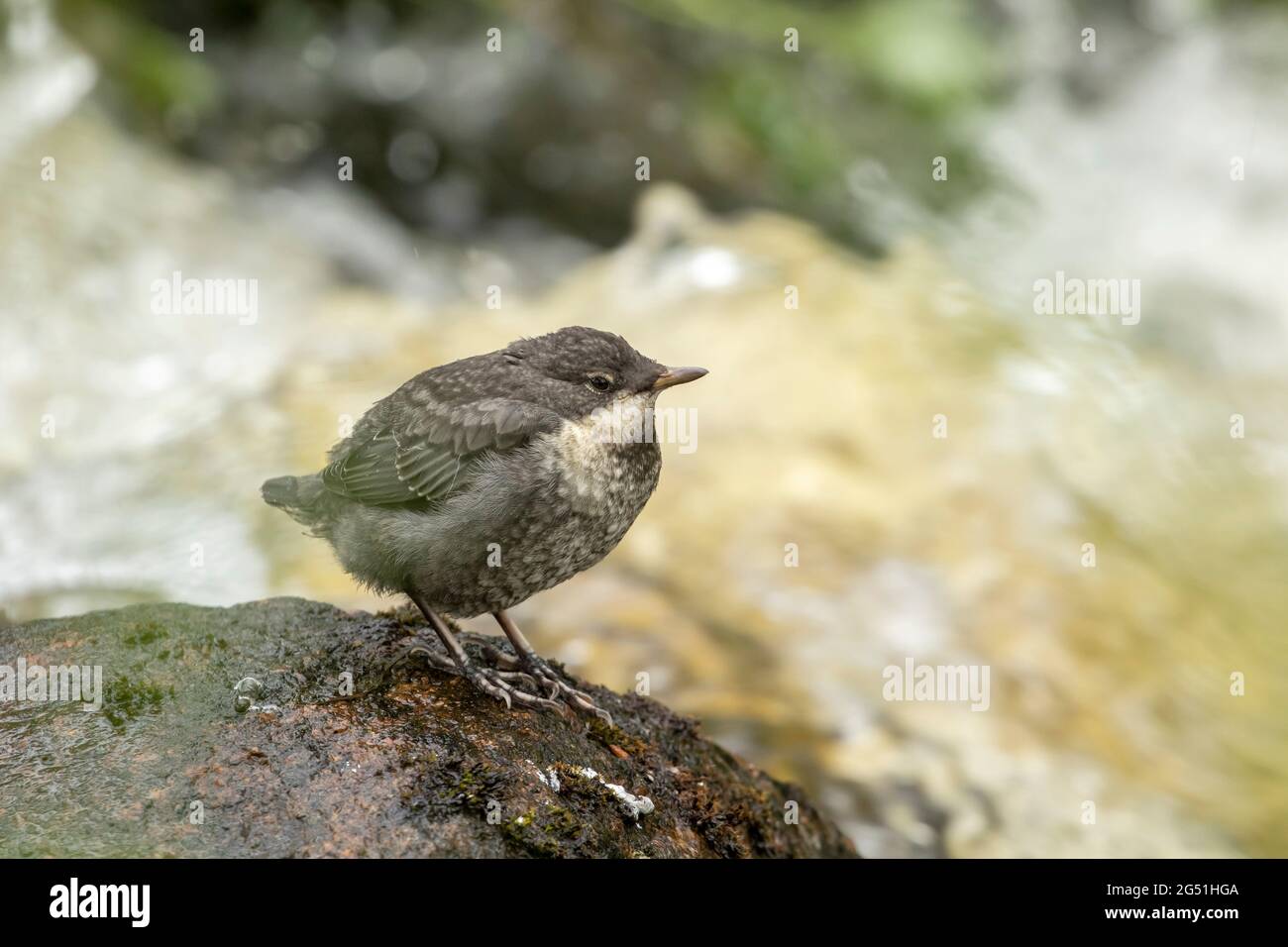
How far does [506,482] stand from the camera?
13.6ft

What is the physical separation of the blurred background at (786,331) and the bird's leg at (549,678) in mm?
3045

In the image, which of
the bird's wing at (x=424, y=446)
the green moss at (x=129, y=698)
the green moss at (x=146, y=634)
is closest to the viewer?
the green moss at (x=129, y=698)

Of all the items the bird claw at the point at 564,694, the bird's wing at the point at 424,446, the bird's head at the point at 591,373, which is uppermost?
the bird's head at the point at 591,373

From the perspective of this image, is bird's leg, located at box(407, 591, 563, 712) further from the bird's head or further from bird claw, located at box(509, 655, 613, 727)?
the bird's head

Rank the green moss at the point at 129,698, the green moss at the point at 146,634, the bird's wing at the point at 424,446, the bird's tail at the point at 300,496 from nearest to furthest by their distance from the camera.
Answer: the green moss at the point at 129,698 → the green moss at the point at 146,634 → the bird's wing at the point at 424,446 → the bird's tail at the point at 300,496

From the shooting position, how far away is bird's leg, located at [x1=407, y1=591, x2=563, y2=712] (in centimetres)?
416

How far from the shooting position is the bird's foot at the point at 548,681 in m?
4.32

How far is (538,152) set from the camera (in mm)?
12555

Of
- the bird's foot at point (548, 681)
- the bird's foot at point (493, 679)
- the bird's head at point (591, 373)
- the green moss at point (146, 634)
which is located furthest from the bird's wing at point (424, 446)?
the green moss at point (146, 634)

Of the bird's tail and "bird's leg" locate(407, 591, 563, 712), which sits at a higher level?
the bird's tail

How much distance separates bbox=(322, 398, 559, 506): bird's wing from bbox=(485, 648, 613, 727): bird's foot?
67 cm

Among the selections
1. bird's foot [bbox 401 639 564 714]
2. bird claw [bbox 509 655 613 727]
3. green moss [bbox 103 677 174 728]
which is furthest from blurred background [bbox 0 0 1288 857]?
green moss [bbox 103 677 174 728]

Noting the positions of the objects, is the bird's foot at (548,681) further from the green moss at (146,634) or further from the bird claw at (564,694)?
the green moss at (146,634)

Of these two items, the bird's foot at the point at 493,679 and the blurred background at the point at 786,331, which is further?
the blurred background at the point at 786,331
